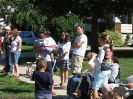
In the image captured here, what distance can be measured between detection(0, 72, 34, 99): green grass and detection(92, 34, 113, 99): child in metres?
2.29

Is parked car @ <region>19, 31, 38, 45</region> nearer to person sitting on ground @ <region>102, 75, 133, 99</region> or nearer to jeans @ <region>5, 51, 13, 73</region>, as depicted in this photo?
jeans @ <region>5, 51, 13, 73</region>

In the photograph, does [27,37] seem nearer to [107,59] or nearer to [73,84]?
[73,84]

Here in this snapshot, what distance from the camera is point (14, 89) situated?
456 inches

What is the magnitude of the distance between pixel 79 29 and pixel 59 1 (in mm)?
9931

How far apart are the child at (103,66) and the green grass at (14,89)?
90.4 inches

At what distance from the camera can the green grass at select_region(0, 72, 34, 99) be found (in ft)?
34.3

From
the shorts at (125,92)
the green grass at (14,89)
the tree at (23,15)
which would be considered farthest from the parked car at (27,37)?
the shorts at (125,92)

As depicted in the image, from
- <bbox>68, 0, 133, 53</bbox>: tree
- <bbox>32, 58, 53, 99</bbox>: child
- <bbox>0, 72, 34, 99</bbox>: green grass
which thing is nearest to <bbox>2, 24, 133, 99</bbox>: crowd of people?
<bbox>32, 58, 53, 99</bbox>: child

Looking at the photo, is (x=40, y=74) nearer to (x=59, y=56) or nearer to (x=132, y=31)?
(x=59, y=56)

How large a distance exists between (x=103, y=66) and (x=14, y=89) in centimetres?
377

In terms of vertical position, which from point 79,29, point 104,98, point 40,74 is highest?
point 79,29

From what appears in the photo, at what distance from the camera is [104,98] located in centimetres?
845

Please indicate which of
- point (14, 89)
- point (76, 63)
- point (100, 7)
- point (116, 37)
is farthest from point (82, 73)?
point (116, 37)

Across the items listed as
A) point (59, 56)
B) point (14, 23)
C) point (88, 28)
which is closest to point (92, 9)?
point (59, 56)
